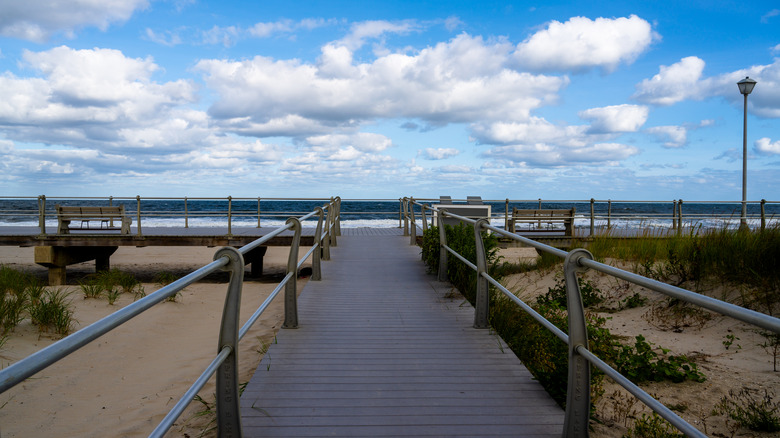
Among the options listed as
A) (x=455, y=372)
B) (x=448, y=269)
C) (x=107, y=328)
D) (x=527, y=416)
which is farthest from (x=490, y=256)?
(x=107, y=328)

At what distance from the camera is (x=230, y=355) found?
2752 mm

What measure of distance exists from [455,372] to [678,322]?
395 cm

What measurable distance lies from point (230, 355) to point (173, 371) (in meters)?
3.68

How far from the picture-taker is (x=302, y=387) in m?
3.70

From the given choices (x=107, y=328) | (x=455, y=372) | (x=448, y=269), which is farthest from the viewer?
(x=448, y=269)

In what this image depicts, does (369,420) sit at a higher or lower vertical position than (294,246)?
lower

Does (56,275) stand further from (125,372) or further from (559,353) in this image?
(559,353)

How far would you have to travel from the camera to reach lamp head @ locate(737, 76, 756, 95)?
15.7 metres

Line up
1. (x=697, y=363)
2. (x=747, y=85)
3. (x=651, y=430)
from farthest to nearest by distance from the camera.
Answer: (x=747, y=85)
(x=697, y=363)
(x=651, y=430)

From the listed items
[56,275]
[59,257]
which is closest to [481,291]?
[59,257]

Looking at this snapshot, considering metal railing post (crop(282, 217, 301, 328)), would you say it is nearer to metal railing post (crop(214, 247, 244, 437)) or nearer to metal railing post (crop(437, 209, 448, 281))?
metal railing post (crop(214, 247, 244, 437))

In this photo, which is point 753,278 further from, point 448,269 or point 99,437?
point 99,437

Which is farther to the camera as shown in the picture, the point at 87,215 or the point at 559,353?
the point at 87,215

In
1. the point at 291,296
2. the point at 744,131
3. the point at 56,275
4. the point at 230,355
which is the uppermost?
the point at 744,131
